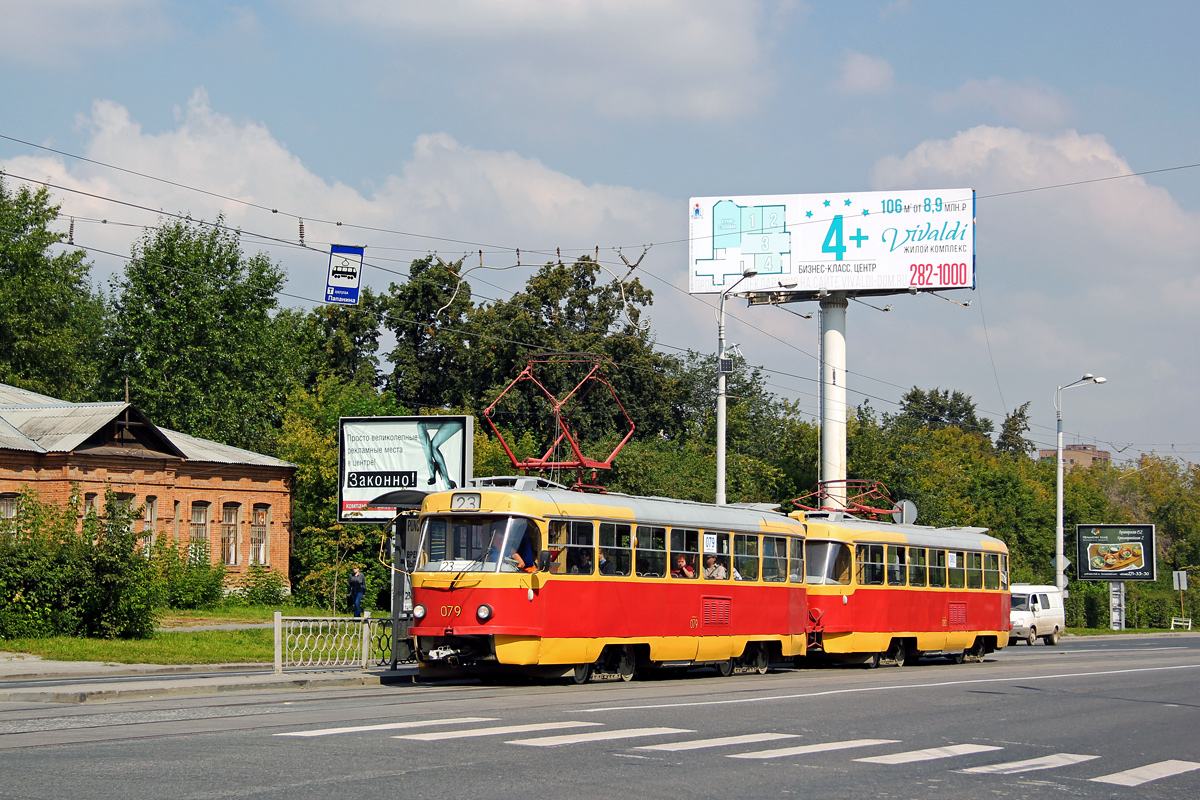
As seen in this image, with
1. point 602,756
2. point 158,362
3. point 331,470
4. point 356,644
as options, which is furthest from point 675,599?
point 158,362

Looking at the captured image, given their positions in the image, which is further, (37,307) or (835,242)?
(37,307)

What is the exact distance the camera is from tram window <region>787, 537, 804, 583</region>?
24.5m

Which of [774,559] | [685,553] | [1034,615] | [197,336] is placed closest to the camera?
[685,553]

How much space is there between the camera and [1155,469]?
374 feet

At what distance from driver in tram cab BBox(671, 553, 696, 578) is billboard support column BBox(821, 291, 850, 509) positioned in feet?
96.2

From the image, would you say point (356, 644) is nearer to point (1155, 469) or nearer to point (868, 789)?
point (868, 789)

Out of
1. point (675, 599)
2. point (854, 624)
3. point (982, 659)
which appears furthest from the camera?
point (982, 659)

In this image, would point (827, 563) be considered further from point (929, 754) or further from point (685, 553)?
point (929, 754)

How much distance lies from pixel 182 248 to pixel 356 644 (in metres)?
39.6

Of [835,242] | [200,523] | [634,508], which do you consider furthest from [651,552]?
[835,242]

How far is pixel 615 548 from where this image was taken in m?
19.9

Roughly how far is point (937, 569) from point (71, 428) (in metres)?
27.3

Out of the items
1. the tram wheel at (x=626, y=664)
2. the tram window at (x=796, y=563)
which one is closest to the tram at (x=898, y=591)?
the tram window at (x=796, y=563)

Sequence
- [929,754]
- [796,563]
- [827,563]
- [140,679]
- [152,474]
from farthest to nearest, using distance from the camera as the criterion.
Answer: [152,474] < [827,563] < [796,563] < [140,679] < [929,754]
